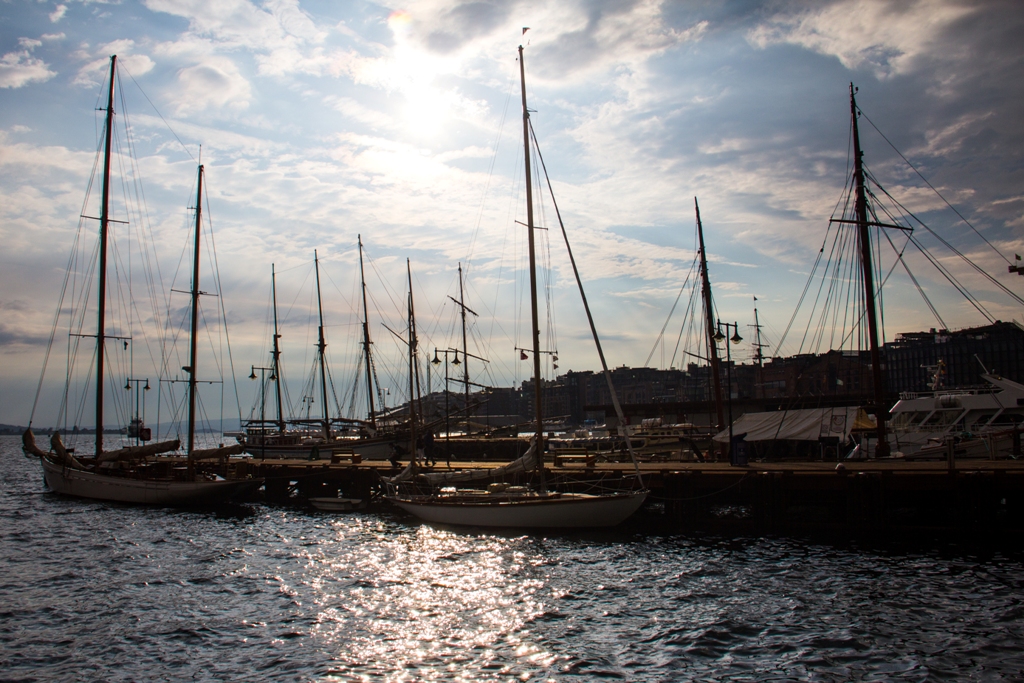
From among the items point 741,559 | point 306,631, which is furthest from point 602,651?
point 741,559

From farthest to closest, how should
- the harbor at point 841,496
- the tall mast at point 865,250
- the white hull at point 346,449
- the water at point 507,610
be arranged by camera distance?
the white hull at point 346,449
the tall mast at point 865,250
the harbor at point 841,496
the water at point 507,610

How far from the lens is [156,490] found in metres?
36.4

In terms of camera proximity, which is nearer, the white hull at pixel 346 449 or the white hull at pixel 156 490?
the white hull at pixel 156 490

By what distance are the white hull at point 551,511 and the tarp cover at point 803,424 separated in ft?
45.9

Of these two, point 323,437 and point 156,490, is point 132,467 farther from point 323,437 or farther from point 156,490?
point 323,437

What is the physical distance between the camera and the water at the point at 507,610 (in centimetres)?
1304

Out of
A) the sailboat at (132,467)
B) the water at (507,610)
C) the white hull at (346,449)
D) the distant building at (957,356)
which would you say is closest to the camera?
the water at (507,610)

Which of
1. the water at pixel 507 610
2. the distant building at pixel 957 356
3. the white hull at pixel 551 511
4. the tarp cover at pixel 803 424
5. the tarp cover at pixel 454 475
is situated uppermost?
the distant building at pixel 957 356

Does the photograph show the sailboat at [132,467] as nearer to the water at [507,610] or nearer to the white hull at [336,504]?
the white hull at [336,504]

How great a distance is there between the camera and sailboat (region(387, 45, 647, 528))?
82.2ft

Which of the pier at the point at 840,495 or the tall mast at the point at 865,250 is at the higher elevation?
the tall mast at the point at 865,250

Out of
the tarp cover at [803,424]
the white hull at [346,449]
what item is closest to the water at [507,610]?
the tarp cover at [803,424]

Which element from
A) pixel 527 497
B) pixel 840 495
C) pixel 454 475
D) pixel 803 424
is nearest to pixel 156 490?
pixel 454 475

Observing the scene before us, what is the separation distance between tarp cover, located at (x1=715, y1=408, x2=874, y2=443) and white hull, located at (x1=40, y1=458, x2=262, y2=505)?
91.3ft
